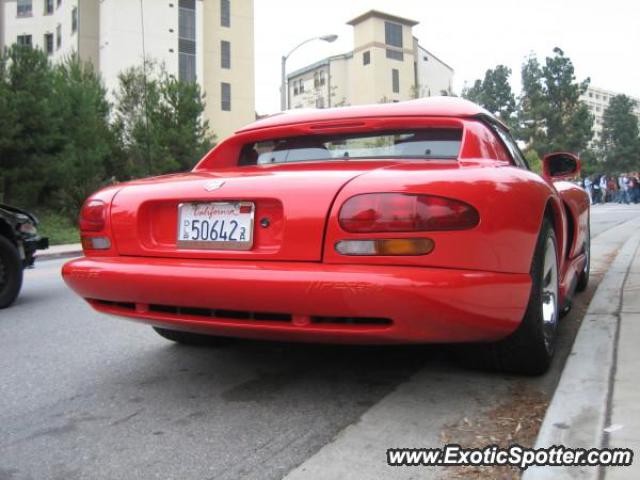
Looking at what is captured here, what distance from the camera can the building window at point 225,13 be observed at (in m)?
40.8

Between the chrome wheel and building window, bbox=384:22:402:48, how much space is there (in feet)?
170

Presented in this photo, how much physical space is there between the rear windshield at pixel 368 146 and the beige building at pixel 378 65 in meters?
44.5

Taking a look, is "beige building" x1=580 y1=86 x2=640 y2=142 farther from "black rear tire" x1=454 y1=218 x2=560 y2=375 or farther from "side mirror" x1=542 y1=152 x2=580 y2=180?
"black rear tire" x1=454 y1=218 x2=560 y2=375

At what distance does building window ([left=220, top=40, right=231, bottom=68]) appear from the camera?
40.7m

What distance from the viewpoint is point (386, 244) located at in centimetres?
234

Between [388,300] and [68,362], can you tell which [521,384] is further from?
[68,362]

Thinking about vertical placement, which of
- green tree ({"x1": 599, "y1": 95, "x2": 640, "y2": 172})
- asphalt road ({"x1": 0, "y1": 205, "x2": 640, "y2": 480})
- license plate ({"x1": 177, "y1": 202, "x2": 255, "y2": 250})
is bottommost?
asphalt road ({"x1": 0, "y1": 205, "x2": 640, "y2": 480})

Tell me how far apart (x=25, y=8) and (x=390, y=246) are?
4908 cm

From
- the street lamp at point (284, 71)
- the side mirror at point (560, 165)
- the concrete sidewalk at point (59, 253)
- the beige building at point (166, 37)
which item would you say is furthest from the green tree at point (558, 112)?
the side mirror at point (560, 165)

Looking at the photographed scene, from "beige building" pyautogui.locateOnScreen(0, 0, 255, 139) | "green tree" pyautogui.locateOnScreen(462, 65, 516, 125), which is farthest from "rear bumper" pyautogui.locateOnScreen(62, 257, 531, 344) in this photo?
"green tree" pyautogui.locateOnScreen(462, 65, 516, 125)

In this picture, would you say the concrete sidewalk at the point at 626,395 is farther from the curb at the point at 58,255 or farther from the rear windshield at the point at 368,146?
the curb at the point at 58,255

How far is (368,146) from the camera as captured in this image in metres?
3.32

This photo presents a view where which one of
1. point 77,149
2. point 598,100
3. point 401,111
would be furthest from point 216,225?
point 598,100

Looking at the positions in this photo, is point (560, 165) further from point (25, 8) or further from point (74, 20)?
point (25, 8)
